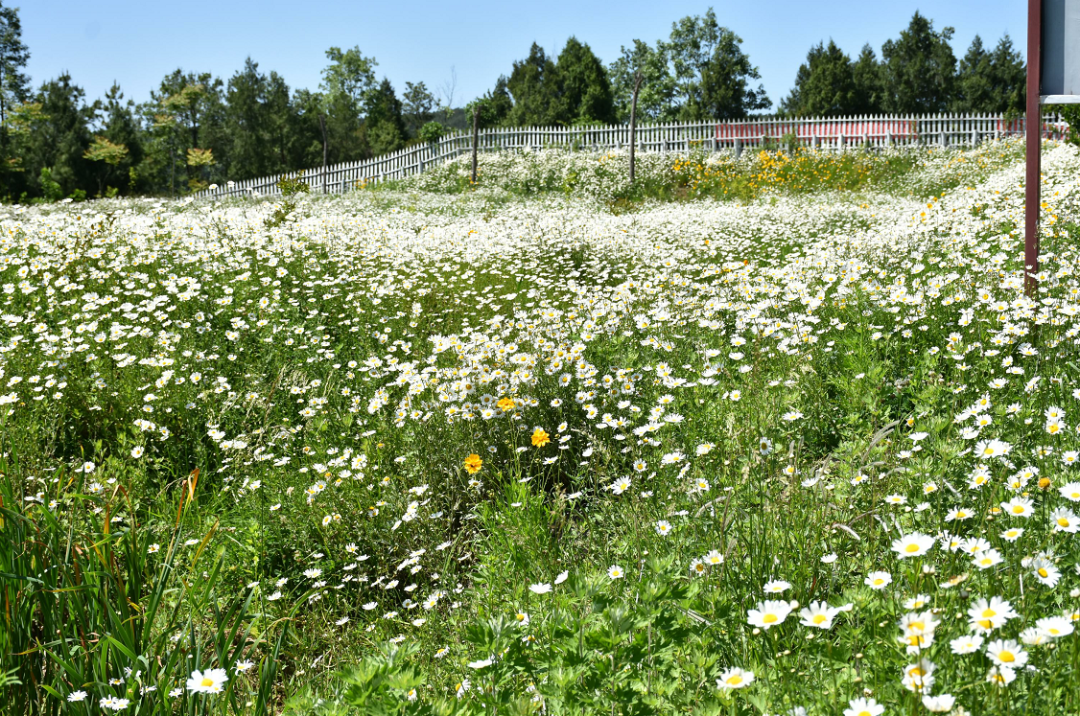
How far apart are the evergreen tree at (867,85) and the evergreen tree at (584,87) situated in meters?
19.3

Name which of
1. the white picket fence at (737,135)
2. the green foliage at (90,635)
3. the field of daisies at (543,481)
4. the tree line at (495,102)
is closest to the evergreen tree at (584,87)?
the tree line at (495,102)

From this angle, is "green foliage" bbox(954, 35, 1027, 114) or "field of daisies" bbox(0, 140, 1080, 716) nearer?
"field of daisies" bbox(0, 140, 1080, 716)

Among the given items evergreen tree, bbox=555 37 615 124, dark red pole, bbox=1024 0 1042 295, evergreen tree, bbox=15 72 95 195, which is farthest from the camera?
evergreen tree, bbox=555 37 615 124

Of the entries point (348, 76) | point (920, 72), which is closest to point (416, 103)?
point (348, 76)

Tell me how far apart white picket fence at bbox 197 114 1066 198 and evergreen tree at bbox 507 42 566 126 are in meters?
19.4

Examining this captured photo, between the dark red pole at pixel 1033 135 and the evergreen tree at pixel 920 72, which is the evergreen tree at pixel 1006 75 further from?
the dark red pole at pixel 1033 135

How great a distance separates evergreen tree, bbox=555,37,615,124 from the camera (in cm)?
4825

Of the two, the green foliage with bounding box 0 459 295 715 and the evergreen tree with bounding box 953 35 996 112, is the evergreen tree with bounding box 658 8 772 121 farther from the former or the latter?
the green foliage with bounding box 0 459 295 715

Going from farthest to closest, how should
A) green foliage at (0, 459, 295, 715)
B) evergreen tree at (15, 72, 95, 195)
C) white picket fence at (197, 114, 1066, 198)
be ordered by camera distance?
evergreen tree at (15, 72, 95, 195), white picket fence at (197, 114, 1066, 198), green foliage at (0, 459, 295, 715)

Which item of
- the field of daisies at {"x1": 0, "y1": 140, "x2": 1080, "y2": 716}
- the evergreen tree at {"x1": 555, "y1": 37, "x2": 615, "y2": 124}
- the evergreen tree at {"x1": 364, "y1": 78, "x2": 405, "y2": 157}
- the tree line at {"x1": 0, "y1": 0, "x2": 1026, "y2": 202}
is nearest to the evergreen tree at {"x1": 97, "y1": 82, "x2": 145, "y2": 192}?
the tree line at {"x1": 0, "y1": 0, "x2": 1026, "y2": 202}

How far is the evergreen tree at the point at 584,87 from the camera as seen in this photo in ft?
158

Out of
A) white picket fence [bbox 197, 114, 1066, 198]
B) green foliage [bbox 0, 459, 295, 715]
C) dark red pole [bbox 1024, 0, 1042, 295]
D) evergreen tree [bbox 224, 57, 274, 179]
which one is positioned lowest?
green foliage [bbox 0, 459, 295, 715]

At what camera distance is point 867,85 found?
182ft

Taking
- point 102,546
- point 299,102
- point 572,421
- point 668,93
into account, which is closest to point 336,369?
point 572,421
